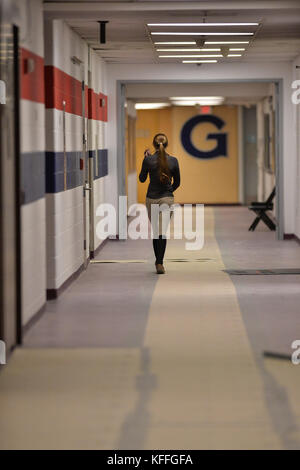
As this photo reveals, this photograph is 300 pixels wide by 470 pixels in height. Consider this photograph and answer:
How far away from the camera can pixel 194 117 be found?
22766mm

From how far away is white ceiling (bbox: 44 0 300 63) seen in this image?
7.44 m

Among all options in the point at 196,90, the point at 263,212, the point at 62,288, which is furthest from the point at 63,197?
the point at 196,90

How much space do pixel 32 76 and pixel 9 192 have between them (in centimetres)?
137

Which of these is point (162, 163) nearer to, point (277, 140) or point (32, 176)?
point (32, 176)

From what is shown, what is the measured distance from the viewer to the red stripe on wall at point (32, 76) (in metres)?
6.64

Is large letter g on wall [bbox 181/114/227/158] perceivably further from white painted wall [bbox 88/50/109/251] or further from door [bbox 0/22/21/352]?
door [bbox 0/22/21/352]

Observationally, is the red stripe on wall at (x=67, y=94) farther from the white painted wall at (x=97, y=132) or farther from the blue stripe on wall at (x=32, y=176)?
the blue stripe on wall at (x=32, y=176)

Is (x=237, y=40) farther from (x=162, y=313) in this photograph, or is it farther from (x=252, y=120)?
(x=252, y=120)

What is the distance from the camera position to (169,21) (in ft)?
28.8

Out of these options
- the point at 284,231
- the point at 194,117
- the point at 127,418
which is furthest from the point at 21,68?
the point at 194,117

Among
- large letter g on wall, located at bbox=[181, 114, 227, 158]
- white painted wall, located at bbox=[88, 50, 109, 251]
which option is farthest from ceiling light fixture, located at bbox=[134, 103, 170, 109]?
white painted wall, located at bbox=[88, 50, 109, 251]

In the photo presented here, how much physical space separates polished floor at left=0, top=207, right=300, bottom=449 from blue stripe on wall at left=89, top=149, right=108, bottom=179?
2.54 meters
